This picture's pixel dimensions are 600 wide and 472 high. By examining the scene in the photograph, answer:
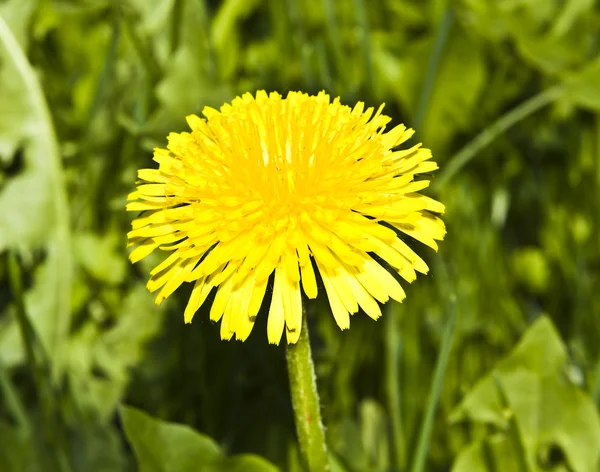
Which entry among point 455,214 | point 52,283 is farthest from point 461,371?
point 52,283

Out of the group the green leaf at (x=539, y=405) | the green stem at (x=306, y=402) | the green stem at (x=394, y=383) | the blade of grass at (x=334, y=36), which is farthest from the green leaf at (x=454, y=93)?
the green stem at (x=306, y=402)

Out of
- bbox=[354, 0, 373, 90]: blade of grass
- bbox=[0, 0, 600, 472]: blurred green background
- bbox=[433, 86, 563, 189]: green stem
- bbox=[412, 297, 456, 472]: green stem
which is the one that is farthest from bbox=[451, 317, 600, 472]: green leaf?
bbox=[354, 0, 373, 90]: blade of grass

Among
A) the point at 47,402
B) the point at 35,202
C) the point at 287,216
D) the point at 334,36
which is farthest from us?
the point at 334,36

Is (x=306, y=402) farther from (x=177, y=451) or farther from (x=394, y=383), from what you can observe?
(x=394, y=383)

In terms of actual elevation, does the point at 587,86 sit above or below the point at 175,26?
below

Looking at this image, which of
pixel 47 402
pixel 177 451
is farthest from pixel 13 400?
pixel 177 451

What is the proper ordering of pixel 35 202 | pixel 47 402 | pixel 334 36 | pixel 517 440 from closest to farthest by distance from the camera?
pixel 517 440 < pixel 47 402 < pixel 35 202 < pixel 334 36

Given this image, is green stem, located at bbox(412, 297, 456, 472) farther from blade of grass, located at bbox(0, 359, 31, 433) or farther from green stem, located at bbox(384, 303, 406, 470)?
blade of grass, located at bbox(0, 359, 31, 433)
